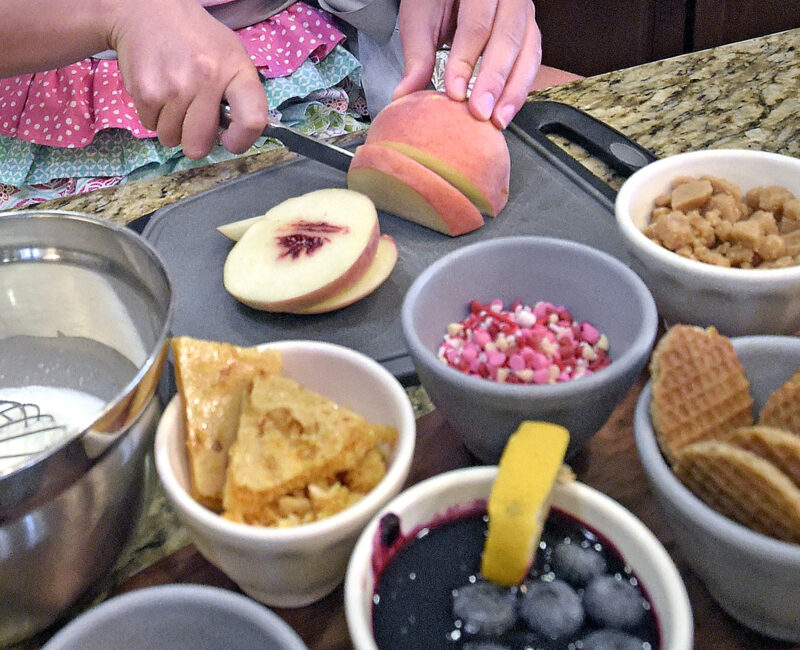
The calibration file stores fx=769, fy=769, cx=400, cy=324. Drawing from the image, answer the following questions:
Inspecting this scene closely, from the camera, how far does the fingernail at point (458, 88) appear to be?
1385mm

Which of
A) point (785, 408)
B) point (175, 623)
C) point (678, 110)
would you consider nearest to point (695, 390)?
point (785, 408)

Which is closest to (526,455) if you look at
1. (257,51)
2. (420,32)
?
(420,32)

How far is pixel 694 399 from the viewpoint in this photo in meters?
0.71

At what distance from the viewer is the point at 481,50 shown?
59.2 inches

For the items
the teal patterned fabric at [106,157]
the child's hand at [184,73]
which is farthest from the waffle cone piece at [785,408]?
the teal patterned fabric at [106,157]

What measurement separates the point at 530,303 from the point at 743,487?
1.26 feet

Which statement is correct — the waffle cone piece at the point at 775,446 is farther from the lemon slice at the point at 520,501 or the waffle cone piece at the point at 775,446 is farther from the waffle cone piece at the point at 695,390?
the lemon slice at the point at 520,501

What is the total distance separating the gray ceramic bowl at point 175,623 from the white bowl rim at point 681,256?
0.59 meters

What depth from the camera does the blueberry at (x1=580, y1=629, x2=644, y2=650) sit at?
1.88 feet

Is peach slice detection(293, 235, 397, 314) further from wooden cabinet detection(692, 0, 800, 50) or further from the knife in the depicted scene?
wooden cabinet detection(692, 0, 800, 50)

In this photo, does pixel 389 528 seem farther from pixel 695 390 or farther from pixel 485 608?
pixel 695 390

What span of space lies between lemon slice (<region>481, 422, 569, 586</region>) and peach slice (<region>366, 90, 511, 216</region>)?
2.46 feet

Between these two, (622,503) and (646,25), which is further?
(646,25)

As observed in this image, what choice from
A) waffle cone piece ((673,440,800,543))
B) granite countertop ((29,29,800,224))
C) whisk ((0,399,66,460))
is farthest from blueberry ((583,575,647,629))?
granite countertop ((29,29,800,224))
